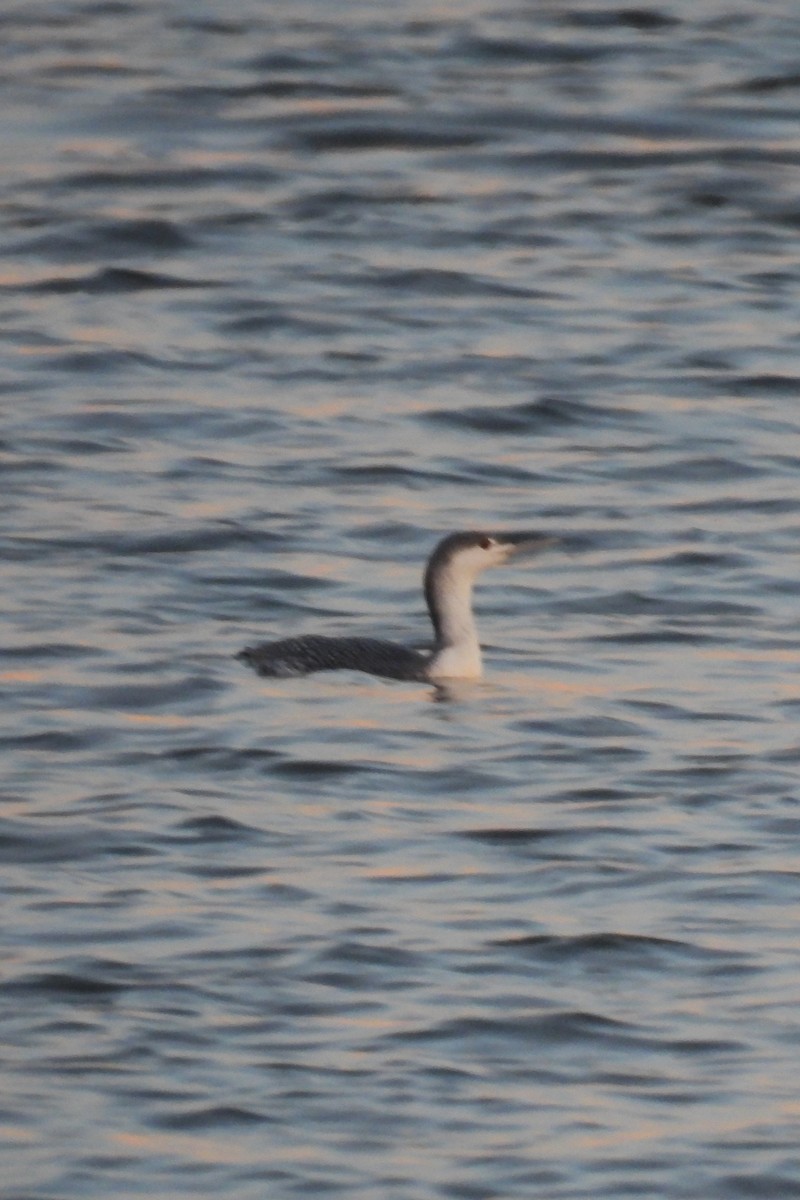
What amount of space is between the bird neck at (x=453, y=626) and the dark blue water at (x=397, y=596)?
142mm

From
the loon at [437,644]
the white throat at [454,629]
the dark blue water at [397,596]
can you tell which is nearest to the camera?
the dark blue water at [397,596]

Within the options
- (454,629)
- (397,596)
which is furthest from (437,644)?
(397,596)

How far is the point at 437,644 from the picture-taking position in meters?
12.7

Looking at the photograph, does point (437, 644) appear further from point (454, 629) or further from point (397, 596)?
point (397, 596)

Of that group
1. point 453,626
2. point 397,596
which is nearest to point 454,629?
point 453,626

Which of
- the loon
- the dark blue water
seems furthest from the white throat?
the dark blue water

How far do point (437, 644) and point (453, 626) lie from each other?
11 centimetres

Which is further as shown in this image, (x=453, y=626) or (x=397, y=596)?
(x=397, y=596)

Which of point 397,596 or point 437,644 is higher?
point 397,596

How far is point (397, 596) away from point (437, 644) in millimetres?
1386

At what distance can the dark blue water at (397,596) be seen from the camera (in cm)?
800

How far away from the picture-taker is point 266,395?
16531 millimetres

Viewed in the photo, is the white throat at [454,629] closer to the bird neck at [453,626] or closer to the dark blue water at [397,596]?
the bird neck at [453,626]

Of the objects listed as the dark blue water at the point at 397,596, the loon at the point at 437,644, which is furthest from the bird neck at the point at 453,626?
the dark blue water at the point at 397,596
